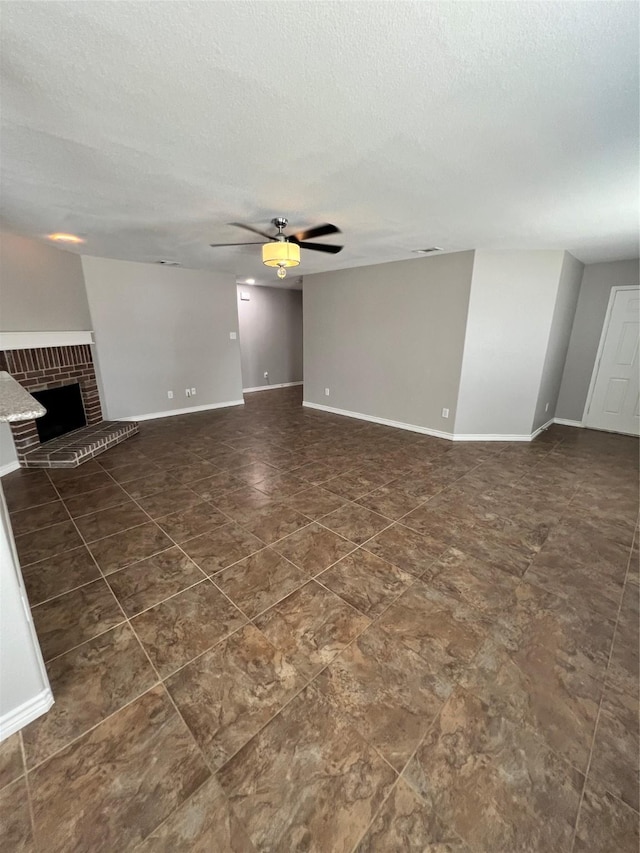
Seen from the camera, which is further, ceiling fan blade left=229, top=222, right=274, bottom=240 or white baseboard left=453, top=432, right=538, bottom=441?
white baseboard left=453, top=432, right=538, bottom=441

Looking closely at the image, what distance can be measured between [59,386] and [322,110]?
172 inches

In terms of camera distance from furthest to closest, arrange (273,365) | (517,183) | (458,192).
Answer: (273,365) → (458,192) → (517,183)

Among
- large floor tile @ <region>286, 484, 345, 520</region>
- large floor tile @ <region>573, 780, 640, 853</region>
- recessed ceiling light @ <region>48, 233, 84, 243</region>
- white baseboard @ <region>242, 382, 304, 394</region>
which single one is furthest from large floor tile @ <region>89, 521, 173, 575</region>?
white baseboard @ <region>242, 382, 304, 394</region>

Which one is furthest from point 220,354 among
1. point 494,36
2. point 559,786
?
point 559,786

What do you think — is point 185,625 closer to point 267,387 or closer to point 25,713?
point 25,713

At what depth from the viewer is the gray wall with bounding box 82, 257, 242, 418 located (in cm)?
486

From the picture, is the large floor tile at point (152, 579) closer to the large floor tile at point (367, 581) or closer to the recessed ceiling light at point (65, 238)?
the large floor tile at point (367, 581)

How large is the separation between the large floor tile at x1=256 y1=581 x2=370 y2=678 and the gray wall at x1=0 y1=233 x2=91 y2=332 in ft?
13.5

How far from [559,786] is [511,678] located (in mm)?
377

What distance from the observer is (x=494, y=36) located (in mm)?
1093

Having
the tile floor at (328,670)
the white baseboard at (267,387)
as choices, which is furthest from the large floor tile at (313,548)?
the white baseboard at (267,387)

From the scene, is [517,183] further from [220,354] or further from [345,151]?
[220,354]

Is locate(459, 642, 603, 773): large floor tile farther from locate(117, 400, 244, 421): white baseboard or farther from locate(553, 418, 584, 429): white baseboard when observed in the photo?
locate(117, 400, 244, 421): white baseboard

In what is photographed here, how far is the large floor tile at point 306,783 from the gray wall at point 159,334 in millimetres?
5065
